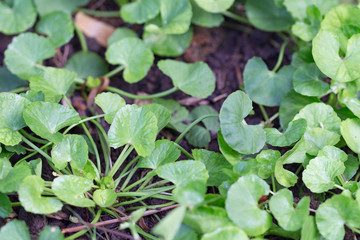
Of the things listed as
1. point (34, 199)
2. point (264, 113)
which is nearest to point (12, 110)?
point (34, 199)

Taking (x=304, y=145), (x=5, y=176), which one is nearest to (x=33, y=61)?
(x=5, y=176)

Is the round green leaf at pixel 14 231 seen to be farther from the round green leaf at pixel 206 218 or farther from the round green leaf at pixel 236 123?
the round green leaf at pixel 236 123

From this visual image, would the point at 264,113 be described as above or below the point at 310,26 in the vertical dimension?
below

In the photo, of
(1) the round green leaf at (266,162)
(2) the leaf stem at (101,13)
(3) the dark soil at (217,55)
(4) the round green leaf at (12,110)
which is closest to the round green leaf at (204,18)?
(3) the dark soil at (217,55)

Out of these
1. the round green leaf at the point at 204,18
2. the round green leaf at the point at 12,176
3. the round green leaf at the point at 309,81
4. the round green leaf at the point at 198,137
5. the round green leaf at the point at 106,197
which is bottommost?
the round green leaf at the point at 198,137

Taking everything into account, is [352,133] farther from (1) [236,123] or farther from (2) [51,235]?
(2) [51,235]

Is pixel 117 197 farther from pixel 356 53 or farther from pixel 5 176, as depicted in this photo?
pixel 356 53
